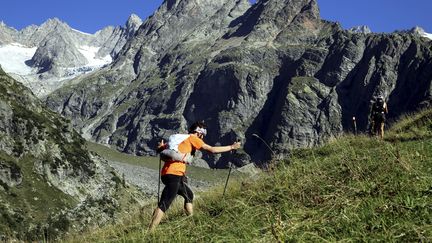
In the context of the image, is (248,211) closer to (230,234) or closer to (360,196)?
(230,234)

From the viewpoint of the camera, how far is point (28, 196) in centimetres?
17675

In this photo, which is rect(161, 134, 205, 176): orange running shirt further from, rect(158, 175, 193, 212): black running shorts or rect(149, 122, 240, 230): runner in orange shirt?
rect(158, 175, 193, 212): black running shorts

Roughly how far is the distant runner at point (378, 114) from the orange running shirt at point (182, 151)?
47.1 ft

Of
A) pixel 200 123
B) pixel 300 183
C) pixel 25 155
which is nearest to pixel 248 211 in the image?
pixel 300 183

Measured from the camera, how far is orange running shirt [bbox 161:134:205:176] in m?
11.8

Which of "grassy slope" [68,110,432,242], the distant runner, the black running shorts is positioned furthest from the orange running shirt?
the distant runner

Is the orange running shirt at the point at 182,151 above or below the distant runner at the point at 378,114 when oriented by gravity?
below

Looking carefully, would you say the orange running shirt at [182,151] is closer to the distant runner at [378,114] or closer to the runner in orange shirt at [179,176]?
the runner in orange shirt at [179,176]

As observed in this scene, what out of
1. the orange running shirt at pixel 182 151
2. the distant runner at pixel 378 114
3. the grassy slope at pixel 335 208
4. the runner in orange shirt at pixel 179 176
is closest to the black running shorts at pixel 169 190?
the runner in orange shirt at pixel 179 176

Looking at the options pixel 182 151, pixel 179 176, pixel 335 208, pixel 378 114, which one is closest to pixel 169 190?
pixel 179 176

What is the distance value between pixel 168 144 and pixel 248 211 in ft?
13.5

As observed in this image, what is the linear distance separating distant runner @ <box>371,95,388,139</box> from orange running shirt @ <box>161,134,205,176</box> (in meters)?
14.3

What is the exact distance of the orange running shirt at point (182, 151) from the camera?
11.8m

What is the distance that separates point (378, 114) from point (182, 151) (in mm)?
15833
